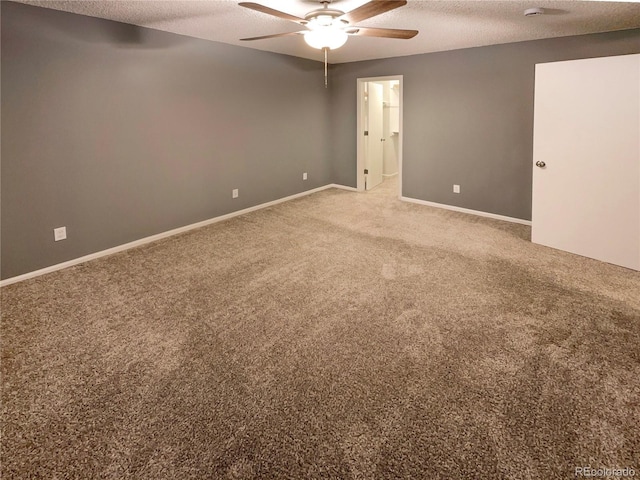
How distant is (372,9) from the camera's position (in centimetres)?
261

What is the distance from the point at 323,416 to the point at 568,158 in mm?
3585

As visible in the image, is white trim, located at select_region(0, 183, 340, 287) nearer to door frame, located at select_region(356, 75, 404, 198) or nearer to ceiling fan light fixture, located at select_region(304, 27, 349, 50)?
door frame, located at select_region(356, 75, 404, 198)

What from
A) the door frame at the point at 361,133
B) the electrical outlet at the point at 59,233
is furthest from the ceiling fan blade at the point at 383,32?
the electrical outlet at the point at 59,233

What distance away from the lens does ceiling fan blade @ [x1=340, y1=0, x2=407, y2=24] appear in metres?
2.44

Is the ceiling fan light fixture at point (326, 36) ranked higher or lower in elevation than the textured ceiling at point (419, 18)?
lower

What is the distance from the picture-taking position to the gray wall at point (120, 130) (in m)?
3.47

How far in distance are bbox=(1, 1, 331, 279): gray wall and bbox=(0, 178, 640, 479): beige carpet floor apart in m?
0.57

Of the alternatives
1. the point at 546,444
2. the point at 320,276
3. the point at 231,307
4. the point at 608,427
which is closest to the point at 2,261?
the point at 231,307

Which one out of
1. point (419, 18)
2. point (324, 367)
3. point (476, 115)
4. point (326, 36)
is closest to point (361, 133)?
point (476, 115)

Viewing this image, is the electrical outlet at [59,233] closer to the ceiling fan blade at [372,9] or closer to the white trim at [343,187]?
the ceiling fan blade at [372,9]

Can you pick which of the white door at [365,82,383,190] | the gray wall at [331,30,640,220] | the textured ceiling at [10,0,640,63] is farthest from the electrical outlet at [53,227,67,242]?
the white door at [365,82,383,190]

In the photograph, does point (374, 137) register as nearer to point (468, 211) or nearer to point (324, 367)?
point (468, 211)

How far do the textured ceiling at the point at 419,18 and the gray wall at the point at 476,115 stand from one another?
220 millimetres

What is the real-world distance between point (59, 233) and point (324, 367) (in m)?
3.07
